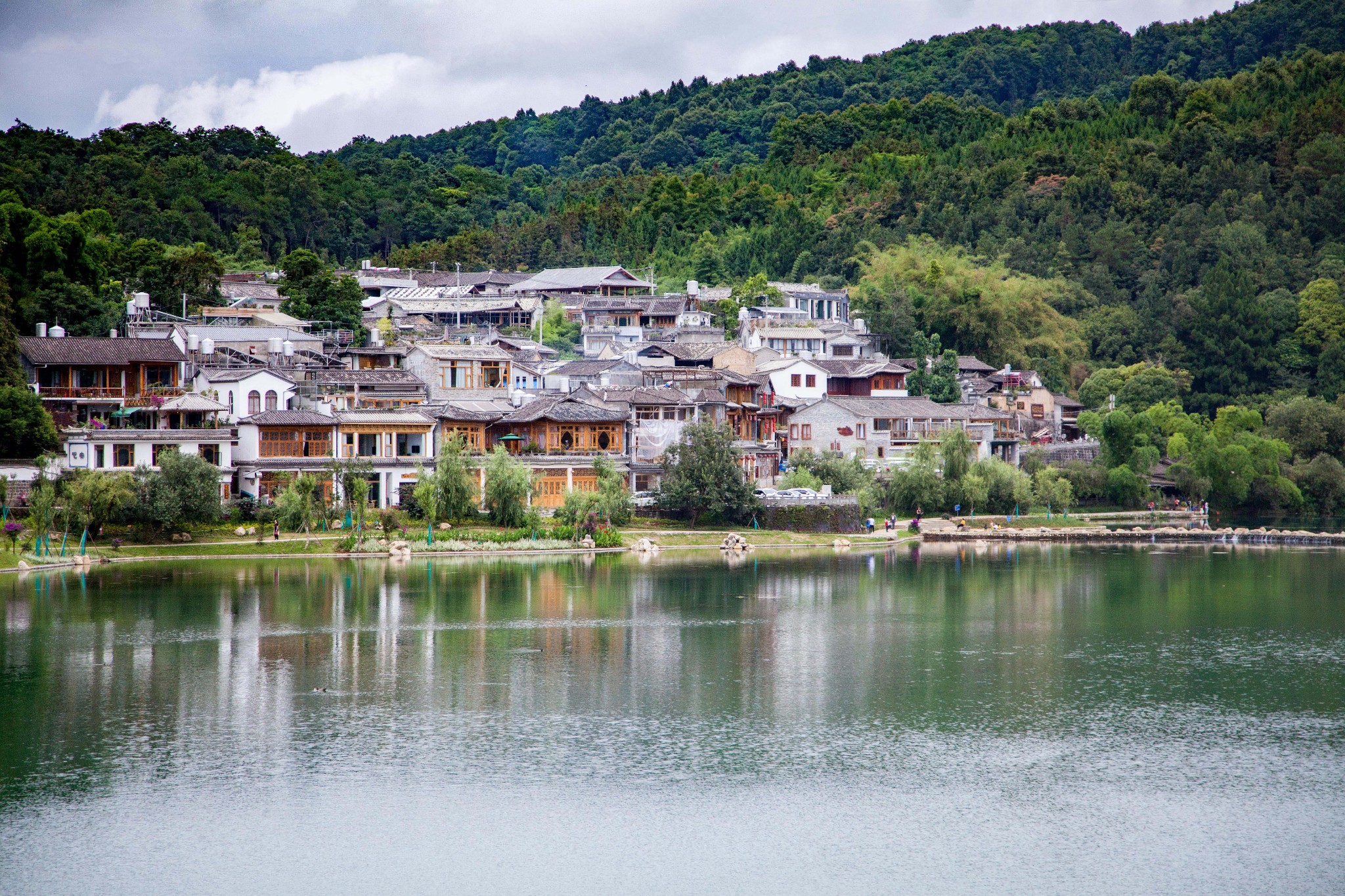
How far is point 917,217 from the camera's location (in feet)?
313

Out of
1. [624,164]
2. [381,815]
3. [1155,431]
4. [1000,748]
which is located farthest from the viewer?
[624,164]

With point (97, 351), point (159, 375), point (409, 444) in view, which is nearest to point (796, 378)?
point (409, 444)

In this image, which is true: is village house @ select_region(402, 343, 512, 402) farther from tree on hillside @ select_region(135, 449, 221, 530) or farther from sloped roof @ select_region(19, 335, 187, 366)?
tree on hillside @ select_region(135, 449, 221, 530)

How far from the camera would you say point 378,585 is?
1563 inches

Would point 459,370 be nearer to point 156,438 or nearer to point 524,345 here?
point 524,345

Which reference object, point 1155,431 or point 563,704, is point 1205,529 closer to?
point 1155,431

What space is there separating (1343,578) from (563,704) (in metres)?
30.4

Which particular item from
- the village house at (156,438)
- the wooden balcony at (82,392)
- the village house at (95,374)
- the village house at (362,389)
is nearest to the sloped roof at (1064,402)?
the village house at (362,389)

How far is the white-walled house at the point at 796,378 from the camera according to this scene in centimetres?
6544

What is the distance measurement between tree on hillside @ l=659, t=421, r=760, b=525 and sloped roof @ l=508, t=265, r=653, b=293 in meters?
31.3

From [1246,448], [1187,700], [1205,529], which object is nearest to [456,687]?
[1187,700]

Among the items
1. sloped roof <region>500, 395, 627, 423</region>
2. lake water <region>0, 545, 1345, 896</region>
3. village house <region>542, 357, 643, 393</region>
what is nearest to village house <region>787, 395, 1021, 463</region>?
village house <region>542, 357, 643, 393</region>

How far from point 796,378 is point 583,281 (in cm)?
2169

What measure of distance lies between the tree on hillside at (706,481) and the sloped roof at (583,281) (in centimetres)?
3129
